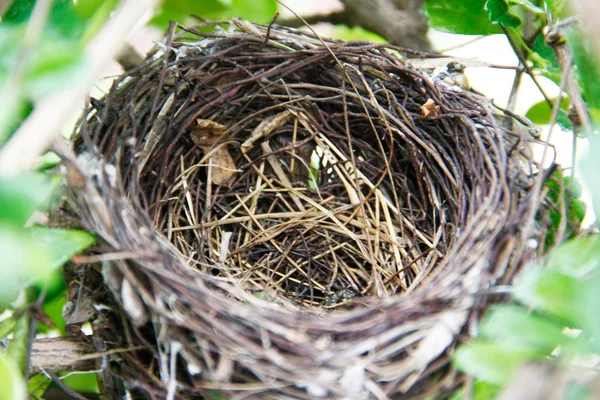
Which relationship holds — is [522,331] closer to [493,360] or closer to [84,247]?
[493,360]

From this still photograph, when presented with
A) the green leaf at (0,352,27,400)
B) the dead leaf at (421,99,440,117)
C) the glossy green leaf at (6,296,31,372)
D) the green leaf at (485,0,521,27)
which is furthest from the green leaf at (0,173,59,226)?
the green leaf at (485,0,521,27)

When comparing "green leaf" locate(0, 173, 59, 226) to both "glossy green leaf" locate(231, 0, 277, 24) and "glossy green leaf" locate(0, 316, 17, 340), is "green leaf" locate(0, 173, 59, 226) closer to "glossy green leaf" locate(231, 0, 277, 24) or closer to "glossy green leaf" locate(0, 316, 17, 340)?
"glossy green leaf" locate(0, 316, 17, 340)

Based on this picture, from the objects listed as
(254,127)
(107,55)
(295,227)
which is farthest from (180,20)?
(107,55)

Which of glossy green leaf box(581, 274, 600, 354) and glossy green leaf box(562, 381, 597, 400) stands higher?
glossy green leaf box(581, 274, 600, 354)

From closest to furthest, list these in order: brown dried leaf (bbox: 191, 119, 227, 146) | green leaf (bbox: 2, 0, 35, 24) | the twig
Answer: the twig
green leaf (bbox: 2, 0, 35, 24)
brown dried leaf (bbox: 191, 119, 227, 146)

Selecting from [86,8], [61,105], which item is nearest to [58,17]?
[86,8]

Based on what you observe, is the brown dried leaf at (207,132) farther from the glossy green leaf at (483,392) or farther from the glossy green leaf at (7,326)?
the glossy green leaf at (483,392)

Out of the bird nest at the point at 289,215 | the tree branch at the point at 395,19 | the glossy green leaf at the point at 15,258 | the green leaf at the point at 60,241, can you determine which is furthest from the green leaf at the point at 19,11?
the tree branch at the point at 395,19

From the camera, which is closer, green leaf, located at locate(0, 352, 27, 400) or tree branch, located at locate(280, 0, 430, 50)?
green leaf, located at locate(0, 352, 27, 400)
